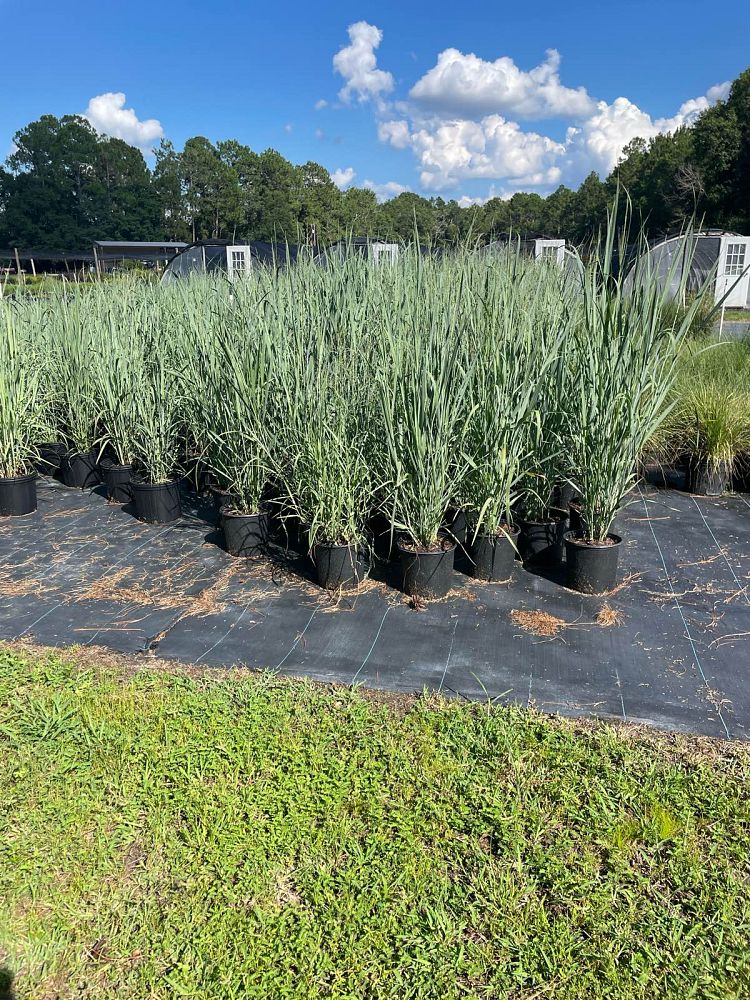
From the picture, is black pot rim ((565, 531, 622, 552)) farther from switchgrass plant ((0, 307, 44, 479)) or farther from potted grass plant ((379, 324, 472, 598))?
switchgrass plant ((0, 307, 44, 479))

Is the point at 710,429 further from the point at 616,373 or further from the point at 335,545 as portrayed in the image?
the point at 335,545

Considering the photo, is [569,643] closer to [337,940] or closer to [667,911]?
[667,911]

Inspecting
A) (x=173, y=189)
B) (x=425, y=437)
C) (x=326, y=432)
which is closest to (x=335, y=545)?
(x=326, y=432)

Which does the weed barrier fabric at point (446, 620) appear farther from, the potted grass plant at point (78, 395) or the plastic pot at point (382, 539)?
the potted grass plant at point (78, 395)

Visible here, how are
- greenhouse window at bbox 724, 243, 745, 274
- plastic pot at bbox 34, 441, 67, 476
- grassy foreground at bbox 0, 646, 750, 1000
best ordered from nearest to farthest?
grassy foreground at bbox 0, 646, 750, 1000 → plastic pot at bbox 34, 441, 67, 476 → greenhouse window at bbox 724, 243, 745, 274

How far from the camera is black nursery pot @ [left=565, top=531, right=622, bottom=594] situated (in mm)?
2770

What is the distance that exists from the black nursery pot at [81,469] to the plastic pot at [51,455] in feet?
0.43

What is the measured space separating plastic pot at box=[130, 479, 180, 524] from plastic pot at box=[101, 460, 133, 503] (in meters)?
0.35

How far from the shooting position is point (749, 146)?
2344cm

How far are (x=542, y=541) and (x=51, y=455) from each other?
3.69 metres

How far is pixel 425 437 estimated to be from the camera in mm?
2652

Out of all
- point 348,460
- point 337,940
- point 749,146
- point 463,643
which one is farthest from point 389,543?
point 749,146

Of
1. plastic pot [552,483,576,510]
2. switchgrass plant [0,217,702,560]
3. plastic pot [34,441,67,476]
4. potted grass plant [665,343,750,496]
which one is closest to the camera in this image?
switchgrass plant [0,217,702,560]

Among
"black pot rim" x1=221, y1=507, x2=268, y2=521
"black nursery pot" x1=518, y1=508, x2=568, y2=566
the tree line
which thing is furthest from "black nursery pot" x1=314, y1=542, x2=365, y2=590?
the tree line
